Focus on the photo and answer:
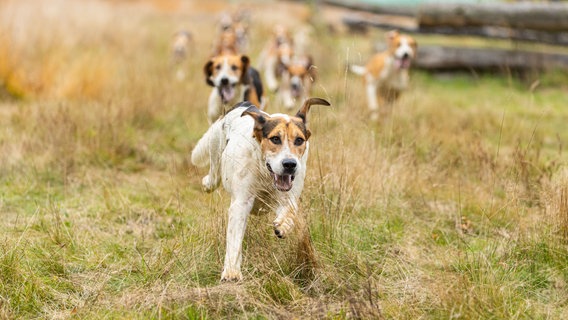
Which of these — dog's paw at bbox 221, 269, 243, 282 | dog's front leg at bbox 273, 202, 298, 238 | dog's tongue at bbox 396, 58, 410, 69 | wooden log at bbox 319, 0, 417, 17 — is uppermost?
dog's front leg at bbox 273, 202, 298, 238

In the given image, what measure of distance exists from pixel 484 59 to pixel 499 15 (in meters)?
0.92

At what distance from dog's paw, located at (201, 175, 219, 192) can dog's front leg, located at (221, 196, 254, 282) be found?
0.86 m

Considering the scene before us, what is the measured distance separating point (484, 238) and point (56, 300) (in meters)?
3.12

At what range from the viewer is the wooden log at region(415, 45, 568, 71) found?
12817 millimetres

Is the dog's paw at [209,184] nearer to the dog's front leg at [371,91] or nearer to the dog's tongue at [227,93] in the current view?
the dog's tongue at [227,93]

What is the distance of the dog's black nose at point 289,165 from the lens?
13.3ft

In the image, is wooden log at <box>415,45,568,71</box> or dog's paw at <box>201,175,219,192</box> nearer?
dog's paw at <box>201,175,219,192</box>

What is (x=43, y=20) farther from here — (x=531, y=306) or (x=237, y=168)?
(x=531, y=306)

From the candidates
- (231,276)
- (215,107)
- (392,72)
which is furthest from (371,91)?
(231,276)

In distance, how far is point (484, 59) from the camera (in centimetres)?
1343

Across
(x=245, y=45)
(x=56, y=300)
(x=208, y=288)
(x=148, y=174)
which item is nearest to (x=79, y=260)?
(x=56, y=300)

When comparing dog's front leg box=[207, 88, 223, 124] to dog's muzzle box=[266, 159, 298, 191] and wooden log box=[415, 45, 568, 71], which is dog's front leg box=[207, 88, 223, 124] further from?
wooden log box=[415, 45, 568, 71]

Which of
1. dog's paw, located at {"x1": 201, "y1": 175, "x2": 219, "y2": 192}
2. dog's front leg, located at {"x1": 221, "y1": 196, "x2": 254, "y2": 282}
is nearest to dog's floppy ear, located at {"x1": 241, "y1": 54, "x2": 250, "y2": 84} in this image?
dog's paw, located at {"x1": 201, "y1": 175, "x2": 219, "y2": 192}

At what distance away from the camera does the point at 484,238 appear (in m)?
5.42
